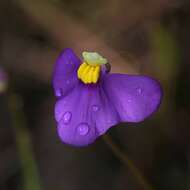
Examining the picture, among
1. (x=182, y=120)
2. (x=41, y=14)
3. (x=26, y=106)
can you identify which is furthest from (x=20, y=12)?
(x=182, y=120)

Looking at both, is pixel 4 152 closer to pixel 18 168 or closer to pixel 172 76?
pixel 18 168

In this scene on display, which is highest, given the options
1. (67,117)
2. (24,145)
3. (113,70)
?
(113,70)

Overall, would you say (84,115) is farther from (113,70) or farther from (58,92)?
(113,70)

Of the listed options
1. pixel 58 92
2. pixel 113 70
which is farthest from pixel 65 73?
pixel 113 70

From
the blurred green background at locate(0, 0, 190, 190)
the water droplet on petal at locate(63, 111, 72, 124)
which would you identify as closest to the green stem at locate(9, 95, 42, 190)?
the blurred green background at locate(0, 0, 190, 190)

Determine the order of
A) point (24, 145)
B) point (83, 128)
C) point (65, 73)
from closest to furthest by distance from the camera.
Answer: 1. point (83, 128)
2. point (65, 73)
3. point (24, 145)

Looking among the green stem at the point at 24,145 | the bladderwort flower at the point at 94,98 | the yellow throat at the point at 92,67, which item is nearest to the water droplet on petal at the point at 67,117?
the bladderwort flower at the point at 94,98
